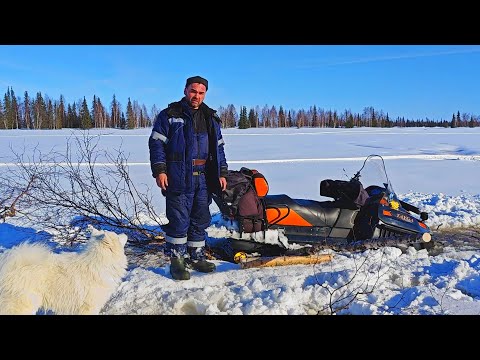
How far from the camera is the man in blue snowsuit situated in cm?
349

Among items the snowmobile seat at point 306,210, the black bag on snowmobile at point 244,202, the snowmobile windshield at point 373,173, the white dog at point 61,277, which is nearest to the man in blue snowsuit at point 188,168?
the black bag on snowmobile at point 244,202

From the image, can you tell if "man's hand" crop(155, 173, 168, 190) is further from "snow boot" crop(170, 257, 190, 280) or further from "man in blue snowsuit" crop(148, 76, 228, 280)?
"snow boot" crop(170, 257, 190, 280)

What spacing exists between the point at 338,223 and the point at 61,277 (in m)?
2.71

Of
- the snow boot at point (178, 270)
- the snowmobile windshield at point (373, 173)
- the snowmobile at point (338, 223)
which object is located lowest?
the snow boot at point (178, 270)

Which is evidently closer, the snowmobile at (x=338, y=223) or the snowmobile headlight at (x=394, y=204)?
the snowmobile at (x=338, y=223)

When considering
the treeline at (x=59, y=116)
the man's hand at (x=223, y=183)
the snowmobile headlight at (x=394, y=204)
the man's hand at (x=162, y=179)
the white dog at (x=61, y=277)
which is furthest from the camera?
the treeline at (x=59, y=116)

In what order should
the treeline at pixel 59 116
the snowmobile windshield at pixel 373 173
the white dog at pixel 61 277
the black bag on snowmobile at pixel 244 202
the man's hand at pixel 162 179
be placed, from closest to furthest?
the white dog at pixel 61 277, the man's hand at pixel 162 179, the black bag on snowmobile at pixel 244 202, the snowmobile windshield at pixel 373 173, the treeline at pixel 59 116

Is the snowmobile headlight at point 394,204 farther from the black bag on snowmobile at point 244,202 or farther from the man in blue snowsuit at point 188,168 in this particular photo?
the man in blue snowsuit at point 188,168

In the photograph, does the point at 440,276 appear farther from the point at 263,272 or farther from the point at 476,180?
the point at 476,180

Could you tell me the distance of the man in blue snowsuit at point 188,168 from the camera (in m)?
3.49

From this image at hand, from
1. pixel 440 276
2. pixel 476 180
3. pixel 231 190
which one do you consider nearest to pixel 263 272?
pixel 231 190
